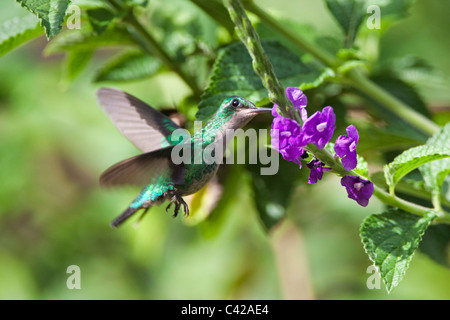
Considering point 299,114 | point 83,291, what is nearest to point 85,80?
point 83,291

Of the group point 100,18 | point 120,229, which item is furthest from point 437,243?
point 120,229

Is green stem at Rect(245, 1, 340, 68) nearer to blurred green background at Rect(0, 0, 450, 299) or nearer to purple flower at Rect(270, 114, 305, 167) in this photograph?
purple flower at Rect(270, 114, 305, 167)

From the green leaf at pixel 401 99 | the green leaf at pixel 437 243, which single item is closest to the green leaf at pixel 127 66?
the green leaf at pixel 401 99

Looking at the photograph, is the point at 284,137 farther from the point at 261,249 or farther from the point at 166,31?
the point at 261,249

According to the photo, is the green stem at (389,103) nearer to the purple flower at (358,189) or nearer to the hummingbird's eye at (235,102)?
the hummingbird's eye at (235,102)

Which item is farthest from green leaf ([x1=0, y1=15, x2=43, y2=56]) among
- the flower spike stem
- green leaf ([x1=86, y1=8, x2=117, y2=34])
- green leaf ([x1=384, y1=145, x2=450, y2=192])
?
green leaf ([x1=384, y1=145, x2=450, y2=192])

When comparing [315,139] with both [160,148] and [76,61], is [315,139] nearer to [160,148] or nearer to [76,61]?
[160,148]
